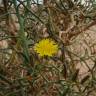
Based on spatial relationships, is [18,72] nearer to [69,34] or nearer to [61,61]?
[61,61]

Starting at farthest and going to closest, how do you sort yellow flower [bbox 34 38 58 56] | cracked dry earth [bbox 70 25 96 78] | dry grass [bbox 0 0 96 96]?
1. cracked dry earth [bbox 70 25 96 78]
2. dry grass [bbox 0 0 96 96]
3. yellow flower [bbox 34 38 58 56]

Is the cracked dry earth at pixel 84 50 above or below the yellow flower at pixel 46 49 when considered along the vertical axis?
below

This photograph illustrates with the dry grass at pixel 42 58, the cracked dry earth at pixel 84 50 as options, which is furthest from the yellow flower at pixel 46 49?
the cracked dry earth at pixel 84 50

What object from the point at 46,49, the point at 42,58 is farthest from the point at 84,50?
the point at 46,49

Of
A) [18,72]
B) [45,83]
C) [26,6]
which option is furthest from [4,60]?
[26,6]

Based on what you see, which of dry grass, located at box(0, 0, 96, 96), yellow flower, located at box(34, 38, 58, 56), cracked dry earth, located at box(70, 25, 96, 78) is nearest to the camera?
yellow flower, located at box(34, 38, 58, 56)

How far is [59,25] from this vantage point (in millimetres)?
1473

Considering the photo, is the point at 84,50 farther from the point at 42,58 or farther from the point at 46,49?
the point at 46,49

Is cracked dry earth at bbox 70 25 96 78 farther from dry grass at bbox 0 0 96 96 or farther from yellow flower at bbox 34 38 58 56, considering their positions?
yellow flower at bbox 34 38 58 56

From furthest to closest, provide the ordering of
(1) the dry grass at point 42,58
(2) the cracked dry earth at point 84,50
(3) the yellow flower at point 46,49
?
→ 1. (2) the cracked dry earth at point 84,50
2. (1) the dry grass at point 42,58
3. (3) the yellow flower at point 46,49

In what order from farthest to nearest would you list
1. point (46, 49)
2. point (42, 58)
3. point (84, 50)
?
1. point (84, 50)
2. point (42, 58)
3. point (46, 49)

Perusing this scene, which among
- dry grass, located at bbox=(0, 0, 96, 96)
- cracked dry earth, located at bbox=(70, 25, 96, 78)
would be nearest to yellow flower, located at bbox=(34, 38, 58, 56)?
dry grass, located at bbox=(0, 0, 96, 96)

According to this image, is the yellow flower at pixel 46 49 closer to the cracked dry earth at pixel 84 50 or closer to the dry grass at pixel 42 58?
the dry grass at pixel 42 58

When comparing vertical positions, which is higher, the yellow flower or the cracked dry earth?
the yellow flower
